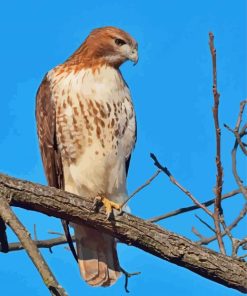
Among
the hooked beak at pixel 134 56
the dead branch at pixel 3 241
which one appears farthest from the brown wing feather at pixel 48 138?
the dead branch at pixel 3 241

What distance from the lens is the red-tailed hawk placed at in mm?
5078

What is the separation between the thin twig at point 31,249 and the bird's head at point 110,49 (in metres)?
2.44

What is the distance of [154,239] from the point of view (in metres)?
4.03

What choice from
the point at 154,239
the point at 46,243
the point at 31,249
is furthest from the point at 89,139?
the point at 31,249

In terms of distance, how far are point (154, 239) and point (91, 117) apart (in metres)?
1.32

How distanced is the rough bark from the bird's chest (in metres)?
1.00

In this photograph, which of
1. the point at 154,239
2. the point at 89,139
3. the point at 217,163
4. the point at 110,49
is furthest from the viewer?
the point at 110,49

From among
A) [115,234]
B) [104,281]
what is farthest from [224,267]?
[104,281]

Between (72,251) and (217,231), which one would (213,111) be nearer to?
(217,231)

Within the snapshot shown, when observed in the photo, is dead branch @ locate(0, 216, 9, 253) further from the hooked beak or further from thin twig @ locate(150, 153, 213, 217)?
the hooked beak

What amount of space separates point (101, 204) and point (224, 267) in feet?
2.74

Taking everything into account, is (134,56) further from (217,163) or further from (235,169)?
(217,163)

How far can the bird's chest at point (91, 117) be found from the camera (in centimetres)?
506

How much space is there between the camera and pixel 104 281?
17.0ft
